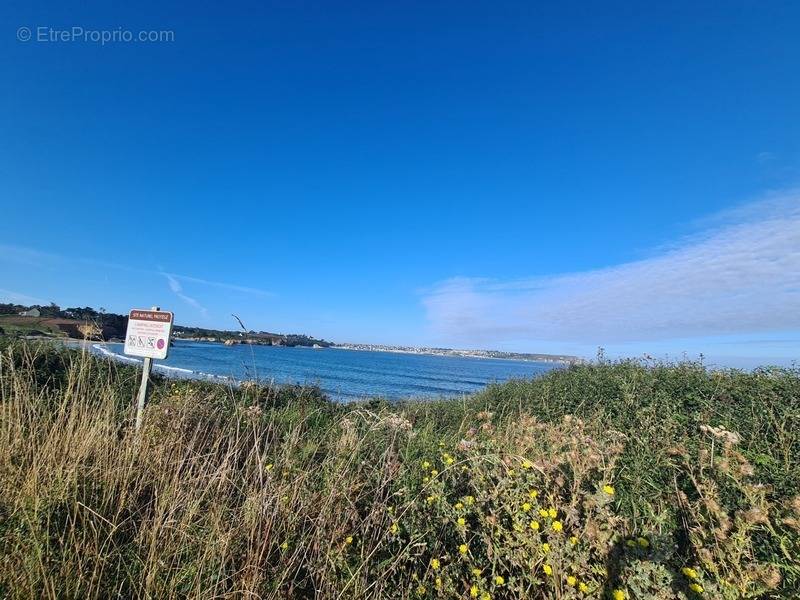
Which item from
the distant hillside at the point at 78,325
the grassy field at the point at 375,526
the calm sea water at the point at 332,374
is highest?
the distant hillside at the point at 78,325

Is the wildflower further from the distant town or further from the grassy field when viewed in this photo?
the distant town

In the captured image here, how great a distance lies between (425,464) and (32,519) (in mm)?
2519

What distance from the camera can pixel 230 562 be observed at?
245 cm

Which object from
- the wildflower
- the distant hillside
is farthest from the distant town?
the wildflower

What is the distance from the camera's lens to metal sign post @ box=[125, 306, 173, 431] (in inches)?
179

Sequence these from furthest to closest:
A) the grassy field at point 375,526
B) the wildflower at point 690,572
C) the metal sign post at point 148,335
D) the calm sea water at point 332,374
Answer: the calm sea water at point 332,374, the metal sign post at point 148,335, the grassy field at point 375,526, the wildflower at point 690,572

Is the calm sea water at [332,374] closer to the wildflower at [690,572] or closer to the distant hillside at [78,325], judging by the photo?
the distant hillside at [78,325]

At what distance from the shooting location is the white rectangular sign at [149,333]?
4.56 meters

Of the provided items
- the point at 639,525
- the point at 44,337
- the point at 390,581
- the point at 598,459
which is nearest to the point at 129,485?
the point at 390,581

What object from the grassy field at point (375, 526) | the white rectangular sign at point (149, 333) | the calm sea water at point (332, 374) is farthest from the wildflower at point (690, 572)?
the white rectangular sign at point (149, 333)

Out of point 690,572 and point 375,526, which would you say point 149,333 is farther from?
point 690,572

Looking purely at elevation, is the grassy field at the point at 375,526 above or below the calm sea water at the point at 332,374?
above

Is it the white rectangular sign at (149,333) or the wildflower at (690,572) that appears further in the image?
the white rectangular sign at (149,333)

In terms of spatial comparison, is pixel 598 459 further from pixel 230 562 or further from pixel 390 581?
pixel 230 562
